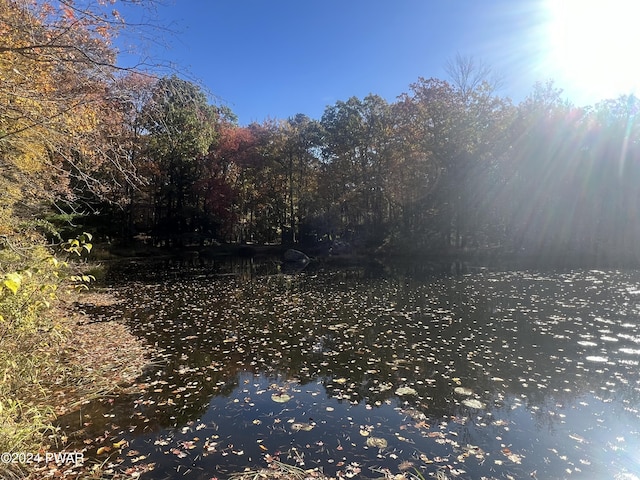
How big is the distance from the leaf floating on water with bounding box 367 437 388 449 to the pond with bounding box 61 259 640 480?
0.03m

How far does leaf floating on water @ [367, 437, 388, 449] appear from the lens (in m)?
4.64

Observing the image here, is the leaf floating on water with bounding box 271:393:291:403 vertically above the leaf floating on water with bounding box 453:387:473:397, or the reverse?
the leaf floating on water with bounding box 453:387:473:397

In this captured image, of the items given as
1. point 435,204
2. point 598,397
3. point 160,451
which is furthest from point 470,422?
point 435,204

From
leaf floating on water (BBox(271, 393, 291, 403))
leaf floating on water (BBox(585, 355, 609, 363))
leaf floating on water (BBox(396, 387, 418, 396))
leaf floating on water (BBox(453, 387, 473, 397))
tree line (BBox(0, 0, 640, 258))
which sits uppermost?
tree line (BBox(0, 0, 640, 258))

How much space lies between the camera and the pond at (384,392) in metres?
4.36

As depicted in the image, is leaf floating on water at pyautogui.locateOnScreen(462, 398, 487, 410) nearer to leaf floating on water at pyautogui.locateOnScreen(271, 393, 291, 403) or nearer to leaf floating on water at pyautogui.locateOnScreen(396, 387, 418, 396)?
leaf floating on water at pyautogui.locateOnScreen(396, 387, 418, 396)

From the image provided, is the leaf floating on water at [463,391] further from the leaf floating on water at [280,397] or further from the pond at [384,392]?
the leaf floating on water at [280,397]

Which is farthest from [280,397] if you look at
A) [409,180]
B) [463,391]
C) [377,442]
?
[409,180]

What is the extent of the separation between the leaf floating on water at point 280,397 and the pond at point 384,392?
32mm

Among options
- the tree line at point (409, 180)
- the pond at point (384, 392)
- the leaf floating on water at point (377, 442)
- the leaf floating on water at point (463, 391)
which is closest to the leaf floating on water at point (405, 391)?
the pond at point (384, 392)

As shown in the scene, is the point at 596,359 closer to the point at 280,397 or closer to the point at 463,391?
the point at 463,391

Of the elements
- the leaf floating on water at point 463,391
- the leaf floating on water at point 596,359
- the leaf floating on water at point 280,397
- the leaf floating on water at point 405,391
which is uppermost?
the leaf floating on water at point 596,359

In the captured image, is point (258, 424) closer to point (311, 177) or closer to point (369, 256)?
point (369, 256)

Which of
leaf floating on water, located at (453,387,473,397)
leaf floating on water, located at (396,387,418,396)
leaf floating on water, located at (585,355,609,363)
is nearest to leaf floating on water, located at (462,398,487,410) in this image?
leaf floating on water, located at (453,387,473,397)
